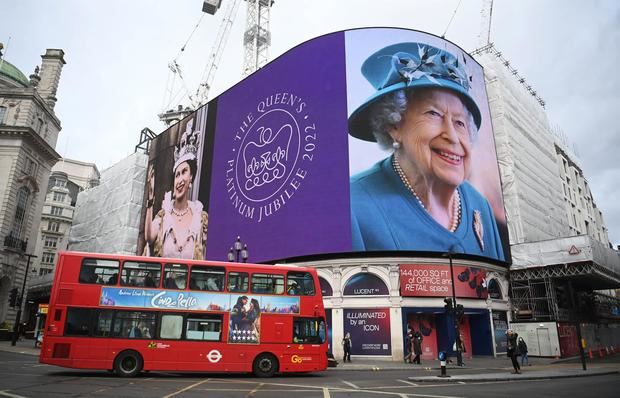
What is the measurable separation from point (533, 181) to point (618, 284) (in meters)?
13.2

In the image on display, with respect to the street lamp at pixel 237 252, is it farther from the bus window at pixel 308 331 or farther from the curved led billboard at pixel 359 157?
the bus window at pixel 308 331

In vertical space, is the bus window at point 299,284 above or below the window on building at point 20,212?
below

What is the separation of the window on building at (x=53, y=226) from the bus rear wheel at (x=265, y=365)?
81404 mm

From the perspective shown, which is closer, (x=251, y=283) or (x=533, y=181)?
(x=251, y=283)

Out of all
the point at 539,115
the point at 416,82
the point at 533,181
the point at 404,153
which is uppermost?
the point at 539,115

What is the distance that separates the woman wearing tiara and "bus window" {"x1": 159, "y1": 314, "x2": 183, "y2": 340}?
26.3 meters

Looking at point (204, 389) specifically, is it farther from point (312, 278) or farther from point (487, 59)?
point (487, 59)

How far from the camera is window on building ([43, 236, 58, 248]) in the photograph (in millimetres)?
82300

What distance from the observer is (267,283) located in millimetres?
18328

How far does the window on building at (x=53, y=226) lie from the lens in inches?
3292

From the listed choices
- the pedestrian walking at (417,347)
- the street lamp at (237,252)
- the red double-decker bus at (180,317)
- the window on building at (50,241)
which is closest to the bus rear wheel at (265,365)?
the red double-decker bus at (180,317)

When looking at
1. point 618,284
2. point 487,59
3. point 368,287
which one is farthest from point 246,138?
point 618,284

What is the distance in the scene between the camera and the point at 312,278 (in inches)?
746

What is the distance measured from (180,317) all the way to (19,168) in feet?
126
